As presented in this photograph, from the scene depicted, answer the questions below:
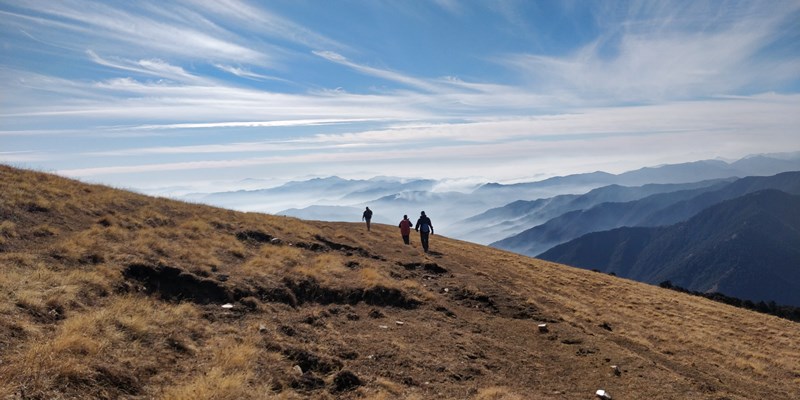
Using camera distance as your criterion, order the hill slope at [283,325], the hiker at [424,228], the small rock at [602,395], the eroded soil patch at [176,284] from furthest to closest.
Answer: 1. the hiker at [424,228]
2. the eroded soil patch at [176,284]
3. the small rock at [602,395]
4. the hill slope at [283,325]

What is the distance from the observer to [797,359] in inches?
843

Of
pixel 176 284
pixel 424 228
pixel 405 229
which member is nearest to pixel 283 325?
pixel 176 284

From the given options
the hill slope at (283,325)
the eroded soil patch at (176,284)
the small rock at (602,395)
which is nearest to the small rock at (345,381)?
the hill slope at (283,325)

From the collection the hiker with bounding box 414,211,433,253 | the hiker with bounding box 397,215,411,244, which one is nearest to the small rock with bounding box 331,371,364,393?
the hiker with bounding box 414,211,433,253

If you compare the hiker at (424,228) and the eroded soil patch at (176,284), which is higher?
the hiker at (424,228)

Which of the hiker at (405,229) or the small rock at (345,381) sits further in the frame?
the hiker at (405,229)

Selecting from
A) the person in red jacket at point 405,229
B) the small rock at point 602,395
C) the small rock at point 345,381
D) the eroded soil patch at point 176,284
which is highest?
the person in red jacket at point 405,229

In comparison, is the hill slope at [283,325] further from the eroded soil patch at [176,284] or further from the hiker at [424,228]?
the hiker at [424,228]

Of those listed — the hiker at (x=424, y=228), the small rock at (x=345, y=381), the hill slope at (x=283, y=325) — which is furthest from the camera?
the hiker at (x=424, y=228)

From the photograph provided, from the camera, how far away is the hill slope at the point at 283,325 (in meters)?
8.25

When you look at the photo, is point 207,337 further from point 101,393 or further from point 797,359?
point 797,359

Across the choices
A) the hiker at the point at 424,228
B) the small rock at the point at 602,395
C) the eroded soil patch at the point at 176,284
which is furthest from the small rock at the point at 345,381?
the hiker at the point at 424,228

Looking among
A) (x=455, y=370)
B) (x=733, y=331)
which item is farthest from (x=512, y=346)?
(x=733, y=331)

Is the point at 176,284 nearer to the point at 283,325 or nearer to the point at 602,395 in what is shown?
the point at 283,325
